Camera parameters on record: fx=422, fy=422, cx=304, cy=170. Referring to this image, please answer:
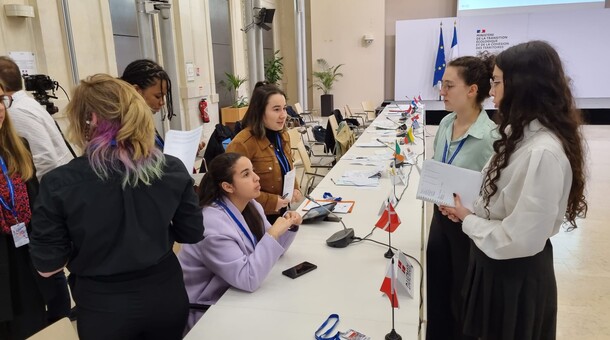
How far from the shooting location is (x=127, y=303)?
4.01 feet

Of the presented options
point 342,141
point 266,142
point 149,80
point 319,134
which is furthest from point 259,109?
point 319,134

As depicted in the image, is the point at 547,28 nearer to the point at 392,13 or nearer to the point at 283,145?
the point at 392,13

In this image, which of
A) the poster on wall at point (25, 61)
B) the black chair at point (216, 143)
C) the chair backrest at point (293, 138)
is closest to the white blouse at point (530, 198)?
the black chair at point (216, 143)

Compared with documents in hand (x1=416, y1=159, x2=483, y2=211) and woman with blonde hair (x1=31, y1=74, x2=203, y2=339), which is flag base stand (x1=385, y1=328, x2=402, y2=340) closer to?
documents in hand (x1=416, y1=159, x2=483, y2=211)

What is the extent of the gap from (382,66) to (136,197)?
10194 millimetres

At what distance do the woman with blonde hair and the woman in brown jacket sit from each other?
1047 mm

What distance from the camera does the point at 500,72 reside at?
1.33 metres

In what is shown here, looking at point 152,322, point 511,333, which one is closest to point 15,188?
point 152,322

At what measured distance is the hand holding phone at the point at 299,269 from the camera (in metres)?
1.67

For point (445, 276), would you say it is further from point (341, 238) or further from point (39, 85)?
point (39, 85)

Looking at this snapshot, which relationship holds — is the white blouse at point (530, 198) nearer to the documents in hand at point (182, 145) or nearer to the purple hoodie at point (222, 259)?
the purple hoodie at point (222, 259)

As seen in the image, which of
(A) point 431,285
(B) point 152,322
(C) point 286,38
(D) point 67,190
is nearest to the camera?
(D) point 67,190

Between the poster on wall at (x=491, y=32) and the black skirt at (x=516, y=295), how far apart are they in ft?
29.4

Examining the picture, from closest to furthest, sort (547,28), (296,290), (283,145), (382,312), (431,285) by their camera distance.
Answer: (382,312), (296,290), (431,285), (283,145), (547,28)
